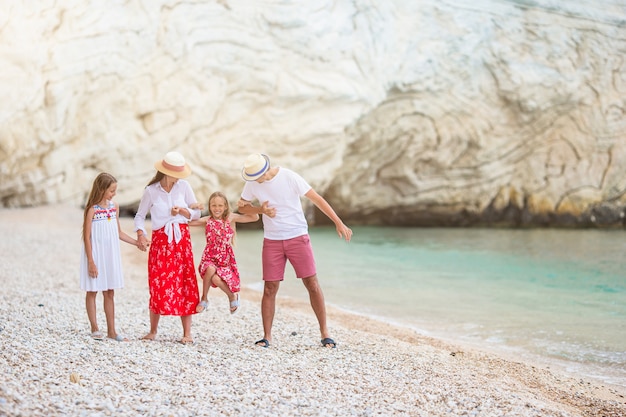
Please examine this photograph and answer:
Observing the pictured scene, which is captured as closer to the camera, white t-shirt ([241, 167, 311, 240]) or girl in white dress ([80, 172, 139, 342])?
girl in white dress ([80, 172, 139, 342])

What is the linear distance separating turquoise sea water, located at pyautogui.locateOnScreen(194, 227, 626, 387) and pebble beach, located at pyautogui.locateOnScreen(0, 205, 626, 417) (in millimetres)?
885

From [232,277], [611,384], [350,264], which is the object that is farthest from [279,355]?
[350,264]

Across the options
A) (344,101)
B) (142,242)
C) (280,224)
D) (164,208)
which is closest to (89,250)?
(142,242)

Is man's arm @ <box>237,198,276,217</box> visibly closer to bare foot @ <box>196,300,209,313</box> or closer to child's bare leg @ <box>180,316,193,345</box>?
bare foot @ <box>196,300,209,313</box>

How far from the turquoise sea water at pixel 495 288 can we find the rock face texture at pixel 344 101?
2588 millimetres

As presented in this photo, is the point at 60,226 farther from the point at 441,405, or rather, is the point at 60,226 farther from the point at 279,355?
the point at 441,405

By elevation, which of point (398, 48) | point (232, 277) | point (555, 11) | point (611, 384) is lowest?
point (611, 384)

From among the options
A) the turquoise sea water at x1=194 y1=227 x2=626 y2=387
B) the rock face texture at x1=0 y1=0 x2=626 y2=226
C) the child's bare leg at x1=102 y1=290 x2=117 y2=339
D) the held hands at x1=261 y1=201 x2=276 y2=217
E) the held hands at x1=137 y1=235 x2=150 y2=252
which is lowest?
the turquoise sea water at x1=194 y1=227 x2=626 y2=387

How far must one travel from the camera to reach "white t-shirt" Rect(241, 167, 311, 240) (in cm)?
498

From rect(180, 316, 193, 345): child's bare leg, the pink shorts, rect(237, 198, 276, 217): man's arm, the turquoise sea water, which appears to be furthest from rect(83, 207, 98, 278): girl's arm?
the turquoise sea water

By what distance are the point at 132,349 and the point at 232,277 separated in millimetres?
908

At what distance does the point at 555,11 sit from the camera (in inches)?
759

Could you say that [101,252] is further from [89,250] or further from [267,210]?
[267,210]

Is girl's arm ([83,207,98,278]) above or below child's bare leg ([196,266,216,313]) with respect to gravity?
above
